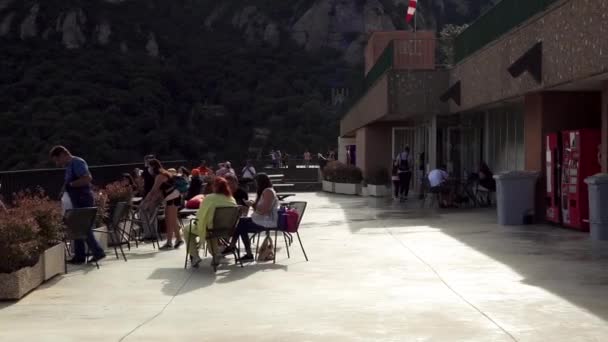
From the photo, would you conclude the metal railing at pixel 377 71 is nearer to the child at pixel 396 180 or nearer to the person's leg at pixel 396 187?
the child at pixel 396 180

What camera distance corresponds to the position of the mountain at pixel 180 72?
283 feet

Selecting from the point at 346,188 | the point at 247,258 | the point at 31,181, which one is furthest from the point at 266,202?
the point at 346,188

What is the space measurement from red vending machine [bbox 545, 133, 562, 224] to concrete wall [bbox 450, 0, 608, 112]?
1.08m

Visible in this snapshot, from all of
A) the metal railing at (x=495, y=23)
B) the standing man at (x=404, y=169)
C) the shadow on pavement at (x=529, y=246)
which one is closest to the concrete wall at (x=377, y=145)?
the standing man at (x=404, y=169)

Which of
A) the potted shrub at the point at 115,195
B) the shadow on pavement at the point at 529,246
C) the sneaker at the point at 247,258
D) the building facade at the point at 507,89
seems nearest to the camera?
the shadow on pavement at the point at 529,246

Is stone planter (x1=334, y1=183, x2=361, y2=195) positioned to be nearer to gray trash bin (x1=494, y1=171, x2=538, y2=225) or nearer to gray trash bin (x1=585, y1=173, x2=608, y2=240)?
gray trash bin (x1=494, y1=171, x2=538, y2=225)

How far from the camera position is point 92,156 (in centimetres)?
7744

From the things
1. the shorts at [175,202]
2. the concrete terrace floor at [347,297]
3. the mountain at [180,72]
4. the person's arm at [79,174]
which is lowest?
the concrete terrace floor at [347,297]

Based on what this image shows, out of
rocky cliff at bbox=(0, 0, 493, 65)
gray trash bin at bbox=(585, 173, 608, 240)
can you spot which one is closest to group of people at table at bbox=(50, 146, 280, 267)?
gray trash bin at bbox=(585, 173, 608, 240)

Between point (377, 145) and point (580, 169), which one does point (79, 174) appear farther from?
point (377, 145)

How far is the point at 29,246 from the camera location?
32.1 feet

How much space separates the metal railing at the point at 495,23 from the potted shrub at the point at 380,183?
758 cm

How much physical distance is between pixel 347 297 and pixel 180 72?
354ft

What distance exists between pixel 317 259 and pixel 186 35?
395 ft
